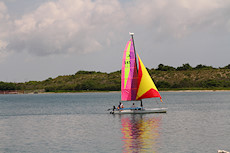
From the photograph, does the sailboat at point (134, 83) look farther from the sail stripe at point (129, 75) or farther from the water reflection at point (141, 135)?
the water reflection at point (141, 135)

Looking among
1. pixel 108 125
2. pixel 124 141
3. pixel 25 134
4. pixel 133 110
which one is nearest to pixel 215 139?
pixel 124 141

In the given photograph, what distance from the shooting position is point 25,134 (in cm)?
5350

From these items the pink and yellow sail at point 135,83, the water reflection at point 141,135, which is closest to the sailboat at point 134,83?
the pink and yellow sail at point 135,83

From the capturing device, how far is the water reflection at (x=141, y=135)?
131ft

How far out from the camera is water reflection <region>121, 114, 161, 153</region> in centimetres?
4000

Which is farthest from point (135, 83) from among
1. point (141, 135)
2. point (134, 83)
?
point (141, 135)

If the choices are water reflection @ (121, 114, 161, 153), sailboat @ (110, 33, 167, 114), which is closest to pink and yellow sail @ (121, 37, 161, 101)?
sailboat @ (110, 33, 167, 114)

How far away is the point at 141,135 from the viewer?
160ft

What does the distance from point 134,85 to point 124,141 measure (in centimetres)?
2999

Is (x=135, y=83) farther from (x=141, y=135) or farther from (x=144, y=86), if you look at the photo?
(x=141, y=135)

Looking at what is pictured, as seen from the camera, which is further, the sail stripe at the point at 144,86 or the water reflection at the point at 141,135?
the sail stripe at the point at 144,86

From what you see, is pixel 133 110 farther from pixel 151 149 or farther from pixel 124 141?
pixel 151 149

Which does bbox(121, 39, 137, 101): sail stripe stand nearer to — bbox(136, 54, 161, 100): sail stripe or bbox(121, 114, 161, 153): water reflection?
bbox(136, 54, 161, 100): sail stripe

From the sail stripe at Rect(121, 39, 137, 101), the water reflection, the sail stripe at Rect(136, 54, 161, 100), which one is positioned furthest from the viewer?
the sail stripe at Rect(136, 54, 161, 100)
